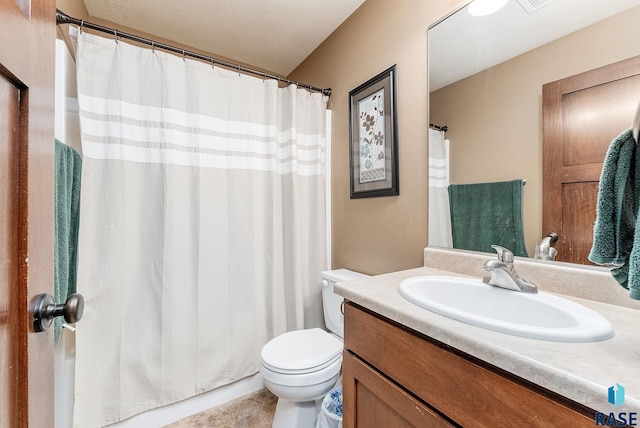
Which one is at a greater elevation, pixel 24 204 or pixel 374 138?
pixel 374 138

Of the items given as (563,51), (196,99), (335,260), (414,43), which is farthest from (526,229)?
(196,99)

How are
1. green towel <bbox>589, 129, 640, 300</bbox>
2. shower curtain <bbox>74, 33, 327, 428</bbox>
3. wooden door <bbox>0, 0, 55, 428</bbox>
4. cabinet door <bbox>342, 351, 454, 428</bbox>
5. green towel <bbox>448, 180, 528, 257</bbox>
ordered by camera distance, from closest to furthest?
wooden door <bbox>0, 0, 55, 428</bbox>, green towel <bbox>589, 129, 640, 300</bbox>, cabinet door <bbox>342, 351, 454, 428</bbox>, green towel <bbox>448, 180, 528, 257</bbox>, shower curtain <bbox>74, 33, 327, 428</bbox>

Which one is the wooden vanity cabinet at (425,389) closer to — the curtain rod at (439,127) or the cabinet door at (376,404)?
the cabinet door at (376,404)

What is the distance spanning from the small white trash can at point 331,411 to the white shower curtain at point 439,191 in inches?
32.9

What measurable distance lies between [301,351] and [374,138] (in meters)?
1.22

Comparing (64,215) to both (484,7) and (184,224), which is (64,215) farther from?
(484,7)

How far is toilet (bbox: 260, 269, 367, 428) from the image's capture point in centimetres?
119

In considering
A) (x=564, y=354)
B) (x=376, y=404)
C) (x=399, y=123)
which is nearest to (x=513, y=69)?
(x=399, y=123)

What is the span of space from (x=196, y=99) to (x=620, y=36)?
1730 millimetres

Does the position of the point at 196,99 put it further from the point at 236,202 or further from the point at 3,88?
the point at 3,88

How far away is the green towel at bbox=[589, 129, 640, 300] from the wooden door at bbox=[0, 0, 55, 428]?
1.05m

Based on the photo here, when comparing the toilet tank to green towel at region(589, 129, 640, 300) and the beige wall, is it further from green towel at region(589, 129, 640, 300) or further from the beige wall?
green towel at region(589, 129, 640, 300)

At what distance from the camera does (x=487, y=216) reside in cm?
109

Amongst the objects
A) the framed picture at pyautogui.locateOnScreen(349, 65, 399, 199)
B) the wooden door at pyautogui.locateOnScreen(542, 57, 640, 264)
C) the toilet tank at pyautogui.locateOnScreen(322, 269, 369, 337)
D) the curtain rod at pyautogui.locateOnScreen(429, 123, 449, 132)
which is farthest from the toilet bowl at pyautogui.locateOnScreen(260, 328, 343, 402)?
the curtain rod at pyautogui.locateOnScreen(429, 123, 449, 132)
